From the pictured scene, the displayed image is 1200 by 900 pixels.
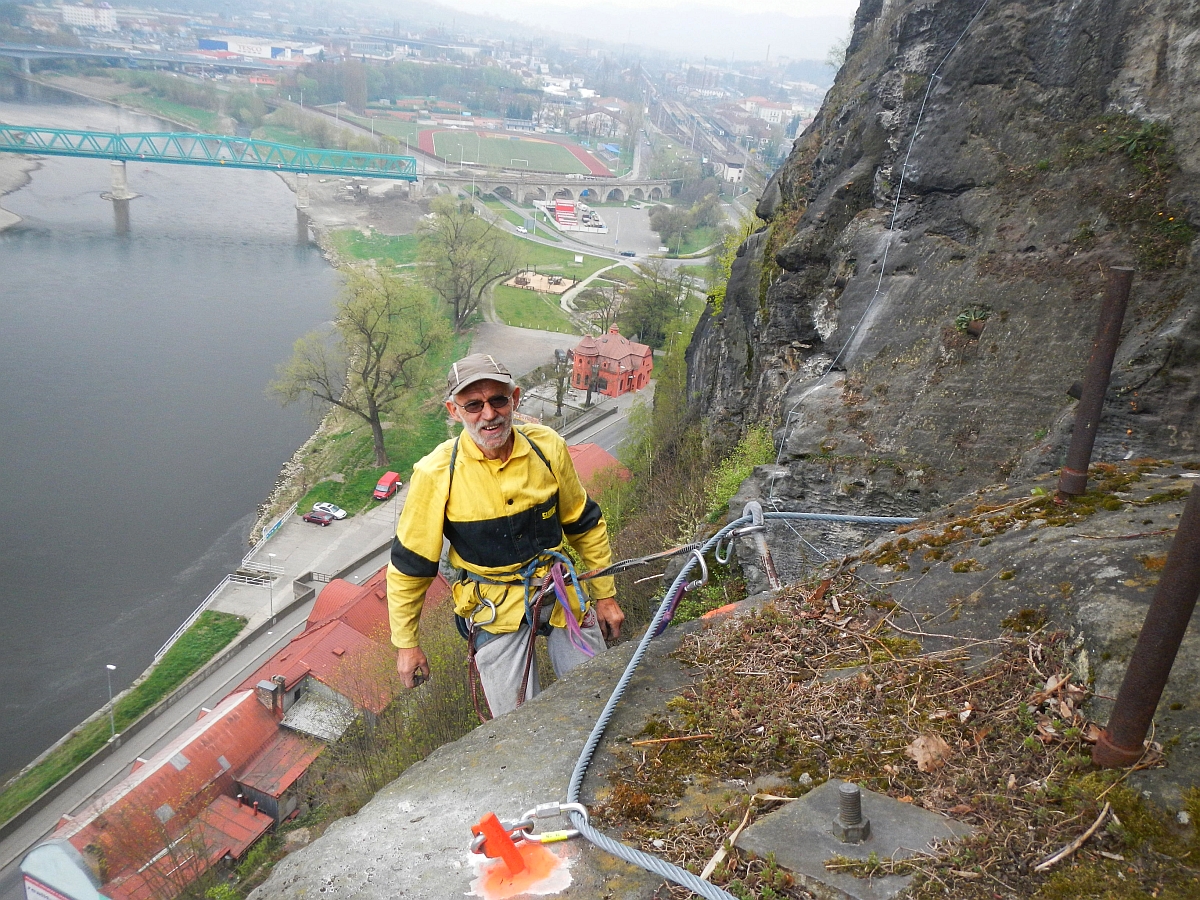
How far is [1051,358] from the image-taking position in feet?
22.6

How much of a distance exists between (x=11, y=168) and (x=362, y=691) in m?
64.5

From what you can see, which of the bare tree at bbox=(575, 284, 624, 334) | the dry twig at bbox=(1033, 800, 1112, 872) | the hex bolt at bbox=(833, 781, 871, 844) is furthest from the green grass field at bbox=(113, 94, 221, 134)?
the dry twig at bbox=(1033, 800, 1112, 872)

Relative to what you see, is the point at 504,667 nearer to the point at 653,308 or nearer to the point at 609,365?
the point at 609,365

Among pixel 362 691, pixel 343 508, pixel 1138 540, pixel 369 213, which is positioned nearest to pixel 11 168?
pixel 369 213

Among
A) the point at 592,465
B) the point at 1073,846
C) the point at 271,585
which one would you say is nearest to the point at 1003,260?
the point at 1073,846

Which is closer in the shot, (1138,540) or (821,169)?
(1138,540)

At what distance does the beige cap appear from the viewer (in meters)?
3.42

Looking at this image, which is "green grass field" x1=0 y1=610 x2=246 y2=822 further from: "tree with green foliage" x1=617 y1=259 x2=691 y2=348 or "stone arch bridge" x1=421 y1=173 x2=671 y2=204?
"stone arch bridge" x1=421 y1=173 x2=671 y2=204

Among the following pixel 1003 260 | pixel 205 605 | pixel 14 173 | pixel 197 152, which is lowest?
pixel 205 605

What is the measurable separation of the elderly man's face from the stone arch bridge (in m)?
74.3

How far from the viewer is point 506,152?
109m

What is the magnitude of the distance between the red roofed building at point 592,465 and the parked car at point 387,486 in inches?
279

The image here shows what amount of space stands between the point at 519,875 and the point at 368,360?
31.2 m

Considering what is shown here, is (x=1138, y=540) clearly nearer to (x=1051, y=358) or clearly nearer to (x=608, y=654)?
(x=608, y=654)
